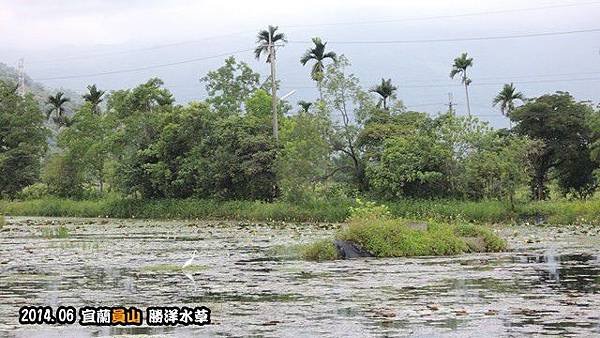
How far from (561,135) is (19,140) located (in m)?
46.2

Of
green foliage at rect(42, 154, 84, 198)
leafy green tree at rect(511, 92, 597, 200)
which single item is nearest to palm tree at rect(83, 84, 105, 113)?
green foliage at rect(42, 154, 84, 198)

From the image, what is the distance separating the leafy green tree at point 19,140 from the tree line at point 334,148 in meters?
5.32

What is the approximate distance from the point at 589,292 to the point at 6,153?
64.2 m

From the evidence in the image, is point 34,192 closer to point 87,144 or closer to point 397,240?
point 87,144

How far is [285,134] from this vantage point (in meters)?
57.2

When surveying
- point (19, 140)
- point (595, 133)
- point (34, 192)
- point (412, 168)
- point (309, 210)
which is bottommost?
point (309, 210)

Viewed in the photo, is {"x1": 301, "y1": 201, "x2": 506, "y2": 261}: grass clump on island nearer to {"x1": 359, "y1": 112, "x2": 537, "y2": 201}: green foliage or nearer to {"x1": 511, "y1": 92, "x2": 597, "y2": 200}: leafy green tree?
{"x1": 359, "y1": 112, "x2": 537, "y2": 201}: green foliage

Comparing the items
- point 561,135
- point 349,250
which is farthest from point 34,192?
point 349,250

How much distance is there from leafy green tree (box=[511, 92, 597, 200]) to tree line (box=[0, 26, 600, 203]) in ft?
0.22

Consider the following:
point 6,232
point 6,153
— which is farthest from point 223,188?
point 6,153

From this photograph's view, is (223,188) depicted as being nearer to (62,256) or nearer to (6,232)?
(6,232)

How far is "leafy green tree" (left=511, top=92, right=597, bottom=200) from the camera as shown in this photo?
51875 millimetres

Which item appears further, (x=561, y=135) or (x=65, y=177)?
(x=65, y=177)

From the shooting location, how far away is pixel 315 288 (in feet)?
61.1
